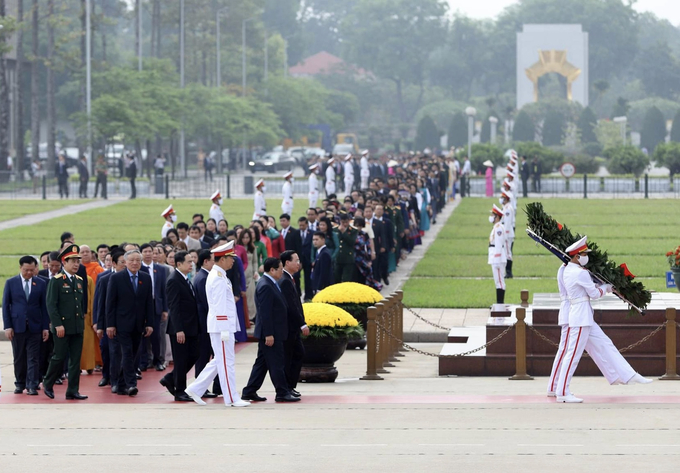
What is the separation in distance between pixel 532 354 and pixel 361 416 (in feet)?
13.6

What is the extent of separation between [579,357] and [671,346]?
212 cm

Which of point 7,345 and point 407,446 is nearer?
point 407,446

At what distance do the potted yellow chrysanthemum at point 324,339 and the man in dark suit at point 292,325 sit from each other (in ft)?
3.55

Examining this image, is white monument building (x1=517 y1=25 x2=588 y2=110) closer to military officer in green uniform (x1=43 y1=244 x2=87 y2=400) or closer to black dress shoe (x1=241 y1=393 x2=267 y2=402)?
military officer in green uniform (x1=43 y1=244 x2=87 y2=400)

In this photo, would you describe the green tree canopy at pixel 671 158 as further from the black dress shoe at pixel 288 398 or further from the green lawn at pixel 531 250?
the black dress shoe at pixel 288 398

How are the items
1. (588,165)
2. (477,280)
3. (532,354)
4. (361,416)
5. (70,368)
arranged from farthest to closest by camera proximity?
(588,165) → (477,280) → (532,354) → (70,368) → (361,416)

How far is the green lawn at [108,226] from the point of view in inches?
1268

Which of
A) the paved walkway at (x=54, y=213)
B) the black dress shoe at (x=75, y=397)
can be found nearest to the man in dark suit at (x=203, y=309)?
the black dress shoe at (x=75, y=397)

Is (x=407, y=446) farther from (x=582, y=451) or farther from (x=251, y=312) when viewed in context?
(x=251, y=312)

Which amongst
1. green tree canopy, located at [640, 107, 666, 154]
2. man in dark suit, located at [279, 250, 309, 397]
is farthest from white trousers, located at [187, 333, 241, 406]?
green tree canopy, located at [640, 107, 666, 154]

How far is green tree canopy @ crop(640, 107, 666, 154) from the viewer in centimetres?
9856

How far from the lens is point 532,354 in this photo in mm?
15828

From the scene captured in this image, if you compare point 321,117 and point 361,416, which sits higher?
point 321,117

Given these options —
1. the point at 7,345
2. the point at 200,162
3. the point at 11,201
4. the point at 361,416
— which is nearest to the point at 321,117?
the point at 200,162
